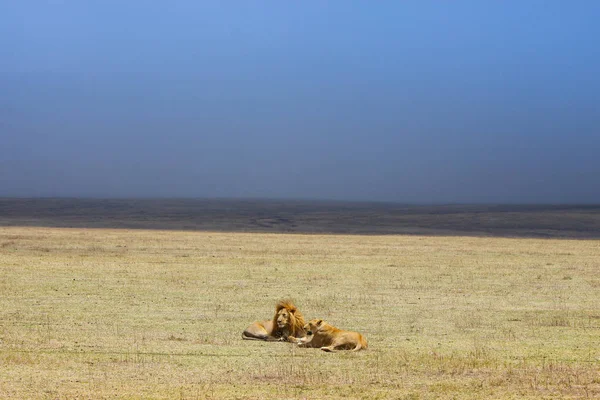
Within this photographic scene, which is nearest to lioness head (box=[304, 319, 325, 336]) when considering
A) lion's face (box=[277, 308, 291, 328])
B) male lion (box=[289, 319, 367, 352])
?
male lion (box=[289, 319, 367, 352])

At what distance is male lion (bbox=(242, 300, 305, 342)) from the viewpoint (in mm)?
14875

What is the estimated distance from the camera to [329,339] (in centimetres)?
1405

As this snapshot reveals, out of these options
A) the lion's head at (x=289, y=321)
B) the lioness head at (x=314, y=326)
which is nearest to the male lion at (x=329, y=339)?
the lioness head at (x=314, y=326)

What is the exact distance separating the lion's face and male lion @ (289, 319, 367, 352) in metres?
0.29

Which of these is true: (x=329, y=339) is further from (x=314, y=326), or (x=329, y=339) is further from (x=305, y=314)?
(x=305, y=314)

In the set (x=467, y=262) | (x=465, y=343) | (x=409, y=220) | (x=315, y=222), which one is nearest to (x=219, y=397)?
(x=465, y=343)

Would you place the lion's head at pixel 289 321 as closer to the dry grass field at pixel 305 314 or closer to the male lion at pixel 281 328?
the male lion at pixel 281 328

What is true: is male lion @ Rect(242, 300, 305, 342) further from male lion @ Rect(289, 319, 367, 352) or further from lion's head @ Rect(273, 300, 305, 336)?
male lion @ Rect(289, 319, 367, 352)

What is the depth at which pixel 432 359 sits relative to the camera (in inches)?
508

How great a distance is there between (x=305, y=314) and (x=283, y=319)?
3492mm

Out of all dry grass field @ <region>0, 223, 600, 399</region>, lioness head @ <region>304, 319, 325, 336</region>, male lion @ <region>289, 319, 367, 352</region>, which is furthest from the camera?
lioness head @ <region>304, 319, 325, 336</region>

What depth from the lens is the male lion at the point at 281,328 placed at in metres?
14.9

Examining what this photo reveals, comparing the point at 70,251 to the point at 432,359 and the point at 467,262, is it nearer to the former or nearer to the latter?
the point at 467,262

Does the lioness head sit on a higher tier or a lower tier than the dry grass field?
higher
